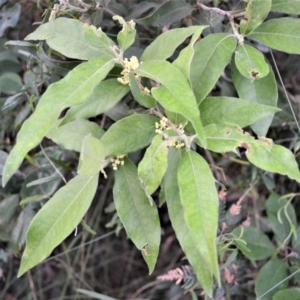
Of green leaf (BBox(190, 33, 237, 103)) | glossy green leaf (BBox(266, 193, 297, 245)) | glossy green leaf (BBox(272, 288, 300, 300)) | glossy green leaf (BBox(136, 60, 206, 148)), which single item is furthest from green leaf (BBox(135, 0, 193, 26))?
glossy green leaf (BBox(272, 288, 300, 300))

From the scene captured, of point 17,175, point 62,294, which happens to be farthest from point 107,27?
point 62,294

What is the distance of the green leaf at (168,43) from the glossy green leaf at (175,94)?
0.18 feet

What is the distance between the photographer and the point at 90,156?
62 cm

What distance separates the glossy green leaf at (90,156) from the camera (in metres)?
0.60

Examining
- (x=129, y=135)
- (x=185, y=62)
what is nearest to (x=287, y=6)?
(x=185, y=62)

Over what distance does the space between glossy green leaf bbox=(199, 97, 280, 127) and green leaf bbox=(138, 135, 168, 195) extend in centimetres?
14

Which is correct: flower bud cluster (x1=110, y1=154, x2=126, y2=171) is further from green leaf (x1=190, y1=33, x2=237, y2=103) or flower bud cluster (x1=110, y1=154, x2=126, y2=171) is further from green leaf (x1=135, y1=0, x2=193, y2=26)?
green leaf (x1=135, y1=0, x2=193, y2=26)

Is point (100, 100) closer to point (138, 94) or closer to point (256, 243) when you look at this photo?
point (138, 94)

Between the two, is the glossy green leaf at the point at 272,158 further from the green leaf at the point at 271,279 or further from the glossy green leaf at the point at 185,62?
the green leaf at the point at 271,279

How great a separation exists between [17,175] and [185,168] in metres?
0.67

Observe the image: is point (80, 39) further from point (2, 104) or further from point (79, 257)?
point (79, 257)

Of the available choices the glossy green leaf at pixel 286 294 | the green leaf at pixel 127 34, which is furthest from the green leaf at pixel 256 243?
the green leaf at pixel 127 34

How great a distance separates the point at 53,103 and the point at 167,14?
415mm

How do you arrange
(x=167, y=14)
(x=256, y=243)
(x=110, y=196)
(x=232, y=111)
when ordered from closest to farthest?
(x=232, y=111) < (x=167, y=14) < (x=256, y=243) < (x=110, y=196)
